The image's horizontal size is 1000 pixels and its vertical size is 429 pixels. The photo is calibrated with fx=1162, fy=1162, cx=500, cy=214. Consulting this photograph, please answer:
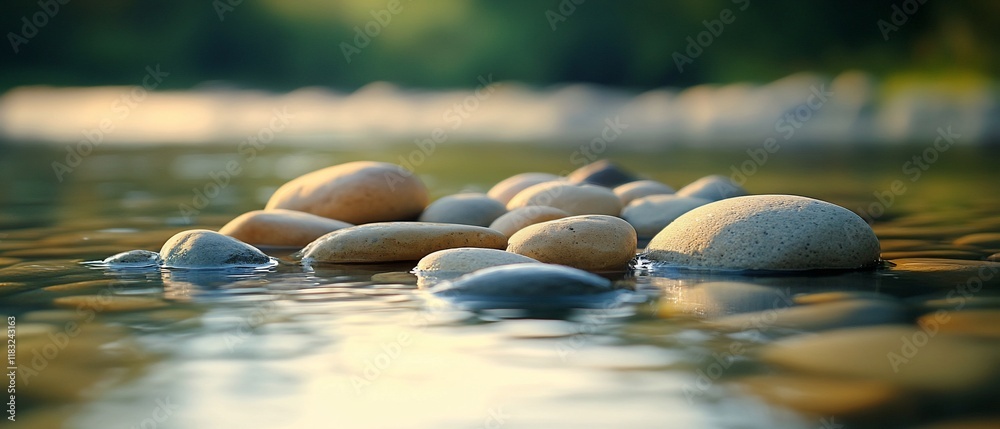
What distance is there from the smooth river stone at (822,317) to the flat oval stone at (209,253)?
117 inches

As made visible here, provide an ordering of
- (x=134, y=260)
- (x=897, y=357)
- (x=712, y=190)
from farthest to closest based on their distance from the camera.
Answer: (x=712, y=190) → (x=134, y=260) → (x=897, y=357)

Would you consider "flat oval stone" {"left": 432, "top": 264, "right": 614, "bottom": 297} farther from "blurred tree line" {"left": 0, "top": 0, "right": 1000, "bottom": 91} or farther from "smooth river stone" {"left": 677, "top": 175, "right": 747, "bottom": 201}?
"blurred tree line" {"left": 0, "top": 0, "right": 1000, "bottom": 91}

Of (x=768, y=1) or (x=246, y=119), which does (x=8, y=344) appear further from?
(x=768, y=1)

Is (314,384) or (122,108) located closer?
(314,384)

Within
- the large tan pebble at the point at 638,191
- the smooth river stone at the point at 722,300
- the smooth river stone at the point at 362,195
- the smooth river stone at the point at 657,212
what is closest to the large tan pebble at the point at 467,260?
the smooth river stone at the point at 722,300

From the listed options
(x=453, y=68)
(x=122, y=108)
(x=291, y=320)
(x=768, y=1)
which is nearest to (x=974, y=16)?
(x=768, y=1)

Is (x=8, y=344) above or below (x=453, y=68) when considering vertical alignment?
below

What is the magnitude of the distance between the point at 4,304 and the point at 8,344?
3.07ft

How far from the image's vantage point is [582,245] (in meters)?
6.23

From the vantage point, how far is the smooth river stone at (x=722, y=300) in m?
4.89

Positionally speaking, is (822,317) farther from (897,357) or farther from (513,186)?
(513,186)

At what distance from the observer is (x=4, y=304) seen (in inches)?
208

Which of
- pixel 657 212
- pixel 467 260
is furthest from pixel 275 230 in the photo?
pixel 657 212

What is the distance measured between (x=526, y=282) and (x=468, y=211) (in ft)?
9.36
